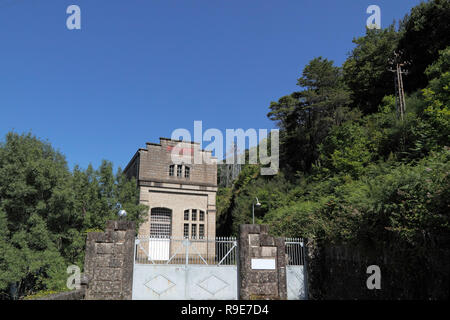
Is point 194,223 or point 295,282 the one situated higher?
point 194,223

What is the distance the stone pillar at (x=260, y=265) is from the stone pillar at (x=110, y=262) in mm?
3699

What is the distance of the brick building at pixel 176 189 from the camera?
24.0 m

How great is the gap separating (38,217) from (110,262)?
7331mm

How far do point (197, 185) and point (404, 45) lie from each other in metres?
21.9

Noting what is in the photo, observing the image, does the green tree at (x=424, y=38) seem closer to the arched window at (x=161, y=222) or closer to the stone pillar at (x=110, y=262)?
the arched window at (x=161, y=222)

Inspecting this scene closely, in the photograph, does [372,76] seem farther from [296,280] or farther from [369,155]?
[296,280]

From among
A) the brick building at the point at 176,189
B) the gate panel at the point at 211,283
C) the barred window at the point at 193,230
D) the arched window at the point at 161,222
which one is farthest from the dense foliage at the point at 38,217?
the barred window at the point at 193,230

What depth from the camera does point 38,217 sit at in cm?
1499

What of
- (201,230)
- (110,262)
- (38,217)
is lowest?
(110,262)

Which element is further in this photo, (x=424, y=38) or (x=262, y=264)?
(x=424, y=38)

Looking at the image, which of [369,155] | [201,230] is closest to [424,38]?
[369,155]

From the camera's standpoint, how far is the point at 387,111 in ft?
81.6

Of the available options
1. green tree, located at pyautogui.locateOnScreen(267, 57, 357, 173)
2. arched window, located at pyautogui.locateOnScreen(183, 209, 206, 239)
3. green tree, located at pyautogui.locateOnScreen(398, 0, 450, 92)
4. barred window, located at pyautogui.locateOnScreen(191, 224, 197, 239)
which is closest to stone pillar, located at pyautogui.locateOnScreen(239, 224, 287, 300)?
arched window, located at pyautogui.locateOnScreen(183, 209, 206, 239)
